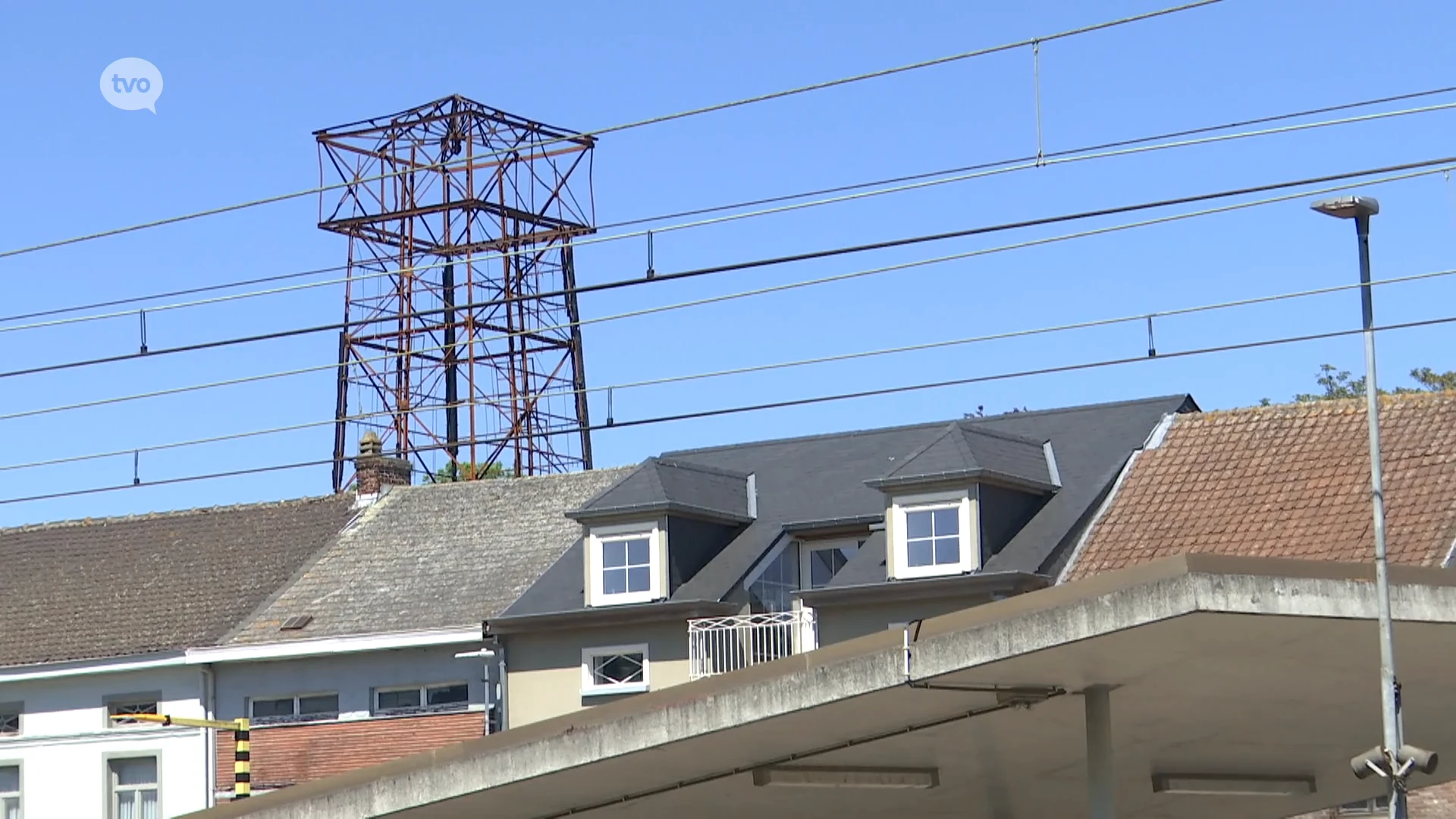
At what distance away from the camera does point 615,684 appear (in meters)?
41.2

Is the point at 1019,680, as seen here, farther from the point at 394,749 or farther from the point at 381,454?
the point at 381,454

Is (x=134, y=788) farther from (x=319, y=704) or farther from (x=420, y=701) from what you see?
(x=420, y=701)

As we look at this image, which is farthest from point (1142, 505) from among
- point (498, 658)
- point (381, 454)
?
point (381, 454)

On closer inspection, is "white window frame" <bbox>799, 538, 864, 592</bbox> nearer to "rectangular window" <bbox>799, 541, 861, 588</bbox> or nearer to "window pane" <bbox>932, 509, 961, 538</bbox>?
"rectangular window" <bbox>799, 541, 861, 588</bbox>

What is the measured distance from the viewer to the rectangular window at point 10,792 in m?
47.0

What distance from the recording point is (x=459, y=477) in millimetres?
59094

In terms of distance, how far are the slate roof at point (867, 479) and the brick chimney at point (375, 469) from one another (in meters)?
7.66

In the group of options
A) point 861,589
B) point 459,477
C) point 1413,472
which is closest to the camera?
point 1413,472

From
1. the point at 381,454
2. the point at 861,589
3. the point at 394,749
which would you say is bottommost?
the point at 394,749

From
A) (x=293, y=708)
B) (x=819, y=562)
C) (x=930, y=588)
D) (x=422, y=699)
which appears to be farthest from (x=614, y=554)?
(x=293, y=708)

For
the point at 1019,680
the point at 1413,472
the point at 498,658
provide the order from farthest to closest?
1. the point at 498,658
2. the point at 1413,472
3. the point at 1019,680

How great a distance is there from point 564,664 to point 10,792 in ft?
42.5

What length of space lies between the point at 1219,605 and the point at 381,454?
3729 centimetres

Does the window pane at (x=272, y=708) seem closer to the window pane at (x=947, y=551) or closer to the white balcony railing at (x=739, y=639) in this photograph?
the white balcony railing at (x=739, y=639)
